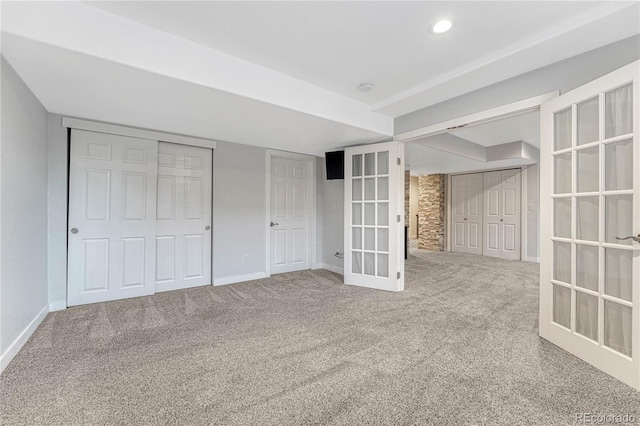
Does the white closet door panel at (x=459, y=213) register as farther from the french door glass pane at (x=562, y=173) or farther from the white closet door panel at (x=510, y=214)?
the french door glass pane at (x=562, y=173)

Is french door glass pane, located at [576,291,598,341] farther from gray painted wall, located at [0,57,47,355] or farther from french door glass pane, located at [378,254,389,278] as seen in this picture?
gray painted wall, located at [0,57,47,355]

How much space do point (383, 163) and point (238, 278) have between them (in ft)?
9.13

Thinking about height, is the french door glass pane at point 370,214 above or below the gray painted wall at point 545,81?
below

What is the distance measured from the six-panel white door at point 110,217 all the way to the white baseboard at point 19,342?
1.75 feet

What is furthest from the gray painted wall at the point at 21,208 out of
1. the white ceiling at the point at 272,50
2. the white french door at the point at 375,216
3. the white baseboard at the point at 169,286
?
the white french door at the point at 375,216

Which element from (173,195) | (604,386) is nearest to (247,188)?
(173,195)

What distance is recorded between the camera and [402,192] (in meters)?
3.71

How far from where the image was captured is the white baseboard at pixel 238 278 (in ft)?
13.2

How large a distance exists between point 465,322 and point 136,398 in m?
2.71

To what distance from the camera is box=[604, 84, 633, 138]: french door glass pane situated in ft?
5.64

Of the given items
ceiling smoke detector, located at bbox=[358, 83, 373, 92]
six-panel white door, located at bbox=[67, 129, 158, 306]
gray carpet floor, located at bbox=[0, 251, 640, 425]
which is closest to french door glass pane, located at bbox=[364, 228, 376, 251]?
gray carpet floor, located at bbox=[0, 251, 640, 425]

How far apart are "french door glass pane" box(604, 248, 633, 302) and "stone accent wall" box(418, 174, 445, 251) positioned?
A: 20.0ft

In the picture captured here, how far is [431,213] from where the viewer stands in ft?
26.1

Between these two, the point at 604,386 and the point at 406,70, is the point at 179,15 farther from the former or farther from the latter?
the point at 604,386
